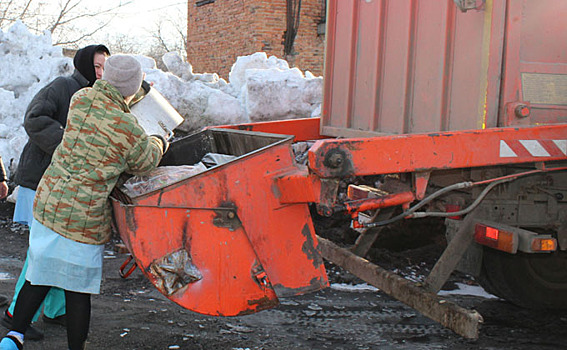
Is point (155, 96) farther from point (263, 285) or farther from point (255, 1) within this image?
point (255, 1)

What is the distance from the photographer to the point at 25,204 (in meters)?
3.74

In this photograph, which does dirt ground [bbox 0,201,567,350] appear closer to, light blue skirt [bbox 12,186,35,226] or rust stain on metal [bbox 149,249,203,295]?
light blue skirt [bbox 12,186,35,226]

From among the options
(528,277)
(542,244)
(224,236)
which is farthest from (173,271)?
(528,277)

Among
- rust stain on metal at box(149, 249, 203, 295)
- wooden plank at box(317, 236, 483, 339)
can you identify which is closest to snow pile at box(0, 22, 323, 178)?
wooden plank at box(317, 236, 483, 339)

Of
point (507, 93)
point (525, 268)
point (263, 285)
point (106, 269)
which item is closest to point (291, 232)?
point (263, 285)

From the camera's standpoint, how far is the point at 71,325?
9.89ft

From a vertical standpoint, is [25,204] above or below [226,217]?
below

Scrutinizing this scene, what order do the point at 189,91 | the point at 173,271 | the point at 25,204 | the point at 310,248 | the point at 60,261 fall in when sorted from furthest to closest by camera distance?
the point at 189,91
the point at 25,204
the point at 310,248
the point at 60,261
the point at 173,271

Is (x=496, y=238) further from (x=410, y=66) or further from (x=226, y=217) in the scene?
(x=226, y=217)

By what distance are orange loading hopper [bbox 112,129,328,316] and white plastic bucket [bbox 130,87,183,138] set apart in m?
0.49

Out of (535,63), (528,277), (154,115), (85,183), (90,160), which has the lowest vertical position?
(528,277)

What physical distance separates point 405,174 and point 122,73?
1.54m

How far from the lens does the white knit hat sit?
293cm

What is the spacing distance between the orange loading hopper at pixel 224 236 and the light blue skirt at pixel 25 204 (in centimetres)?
101
